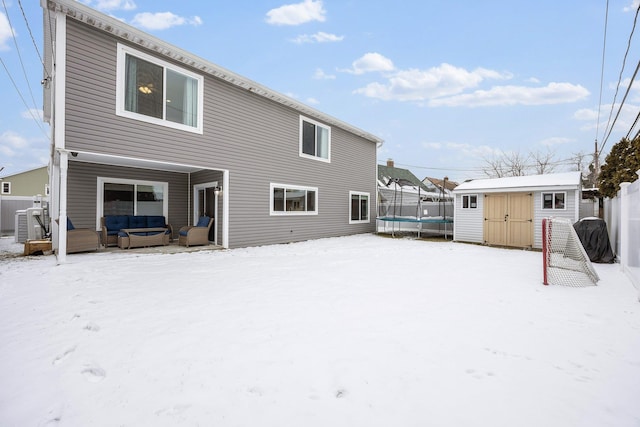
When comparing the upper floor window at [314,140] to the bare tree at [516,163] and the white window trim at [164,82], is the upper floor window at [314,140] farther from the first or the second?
the bare tree at [516,163]

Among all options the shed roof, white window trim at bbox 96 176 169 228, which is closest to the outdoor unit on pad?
the shed roof

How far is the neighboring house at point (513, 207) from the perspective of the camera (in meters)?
9.51

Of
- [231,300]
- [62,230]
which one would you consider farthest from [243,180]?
[231,300]

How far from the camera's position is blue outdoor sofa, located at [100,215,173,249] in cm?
832

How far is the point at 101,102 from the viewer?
21.3 feet

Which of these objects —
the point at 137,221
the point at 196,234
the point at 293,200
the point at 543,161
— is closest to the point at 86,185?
the point at 137,221

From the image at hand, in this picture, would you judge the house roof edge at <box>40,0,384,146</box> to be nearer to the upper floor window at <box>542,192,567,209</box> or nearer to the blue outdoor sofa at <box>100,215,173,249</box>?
the blue outdoor sofa at <box>100,215,173,249</box>

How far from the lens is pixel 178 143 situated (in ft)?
25.5

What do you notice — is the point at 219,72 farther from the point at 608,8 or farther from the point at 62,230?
the point at 608,8

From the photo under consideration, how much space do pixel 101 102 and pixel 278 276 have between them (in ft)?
18.2

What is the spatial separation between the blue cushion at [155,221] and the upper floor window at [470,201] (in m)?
10.9

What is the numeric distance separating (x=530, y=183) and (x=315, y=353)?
10.6 meters

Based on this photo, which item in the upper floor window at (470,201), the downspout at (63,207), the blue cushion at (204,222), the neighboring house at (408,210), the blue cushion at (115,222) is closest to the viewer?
the downspout at (63,207)

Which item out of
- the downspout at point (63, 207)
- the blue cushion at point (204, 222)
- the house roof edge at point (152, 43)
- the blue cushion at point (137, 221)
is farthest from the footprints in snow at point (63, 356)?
the blue cushion at point (137, 221)
